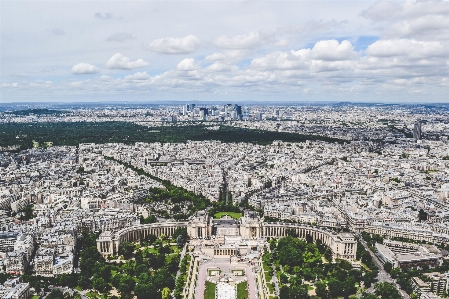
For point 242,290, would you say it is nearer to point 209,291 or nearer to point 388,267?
Answer: point 209,291

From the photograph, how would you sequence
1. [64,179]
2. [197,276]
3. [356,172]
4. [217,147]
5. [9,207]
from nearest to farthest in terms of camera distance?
[197,276]
[9,207]
[64,179]
[356,172]
[217,147]

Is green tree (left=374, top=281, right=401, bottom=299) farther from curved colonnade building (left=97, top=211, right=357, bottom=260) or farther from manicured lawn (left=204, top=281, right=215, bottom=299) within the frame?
manicured lawn (left=204, top=281, right=215, bottom=299)

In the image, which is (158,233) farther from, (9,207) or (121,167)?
(121,167)

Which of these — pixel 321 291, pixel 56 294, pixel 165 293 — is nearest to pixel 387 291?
pixel 321 291

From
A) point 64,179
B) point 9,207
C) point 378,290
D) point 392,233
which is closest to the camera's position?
point 378,290

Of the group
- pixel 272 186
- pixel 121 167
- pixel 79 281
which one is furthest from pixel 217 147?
pixel 79 281

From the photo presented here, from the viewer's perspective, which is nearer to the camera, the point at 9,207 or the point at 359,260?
the point at 359,260

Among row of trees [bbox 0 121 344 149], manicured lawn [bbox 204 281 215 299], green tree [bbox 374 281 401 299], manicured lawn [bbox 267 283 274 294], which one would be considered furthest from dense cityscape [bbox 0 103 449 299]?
row of trees [bbox 0 121 344 149]
